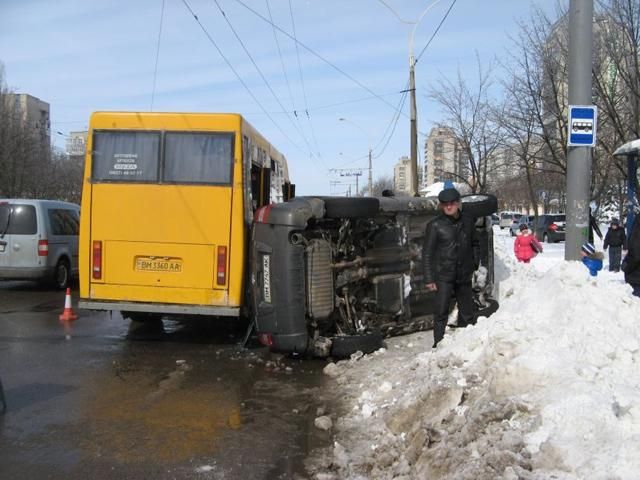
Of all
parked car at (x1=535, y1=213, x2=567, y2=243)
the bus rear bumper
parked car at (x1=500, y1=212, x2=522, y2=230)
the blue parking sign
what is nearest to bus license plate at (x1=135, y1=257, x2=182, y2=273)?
the bus rear bumper

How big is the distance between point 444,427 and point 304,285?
2968mm

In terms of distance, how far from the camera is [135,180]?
7.85m

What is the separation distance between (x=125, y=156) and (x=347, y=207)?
3040 millimetres

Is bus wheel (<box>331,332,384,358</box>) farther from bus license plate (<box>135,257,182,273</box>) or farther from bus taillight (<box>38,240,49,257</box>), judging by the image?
bus taillight (<box>38,240,49,257</box>)

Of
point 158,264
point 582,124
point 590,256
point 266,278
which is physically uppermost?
point 582,124

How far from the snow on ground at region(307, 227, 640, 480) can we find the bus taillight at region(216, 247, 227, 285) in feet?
7.02

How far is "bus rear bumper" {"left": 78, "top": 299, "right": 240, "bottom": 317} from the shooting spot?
7.60 m

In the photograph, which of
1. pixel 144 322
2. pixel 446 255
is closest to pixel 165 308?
pixel 144 322

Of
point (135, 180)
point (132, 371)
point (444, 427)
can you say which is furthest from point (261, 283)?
point (444, 427)

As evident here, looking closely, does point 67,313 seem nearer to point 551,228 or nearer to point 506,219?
point 551,228

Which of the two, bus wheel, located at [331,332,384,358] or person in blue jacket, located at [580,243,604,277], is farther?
person in blue jacket, located at [580,243,604,277]

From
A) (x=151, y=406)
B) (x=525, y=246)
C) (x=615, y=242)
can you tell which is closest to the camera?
(x=151, y=406)

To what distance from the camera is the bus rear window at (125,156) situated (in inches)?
309

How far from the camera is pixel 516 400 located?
3.98 metres
